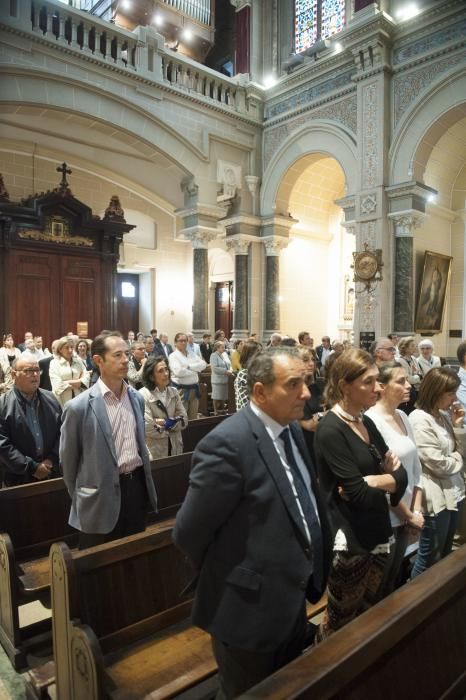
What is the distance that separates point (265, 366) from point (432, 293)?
895 centimetres

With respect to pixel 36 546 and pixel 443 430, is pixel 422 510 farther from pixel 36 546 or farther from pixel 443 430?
pixel 36 546

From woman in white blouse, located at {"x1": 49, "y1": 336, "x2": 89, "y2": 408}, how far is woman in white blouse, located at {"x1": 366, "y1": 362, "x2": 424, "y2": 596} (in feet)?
11.5

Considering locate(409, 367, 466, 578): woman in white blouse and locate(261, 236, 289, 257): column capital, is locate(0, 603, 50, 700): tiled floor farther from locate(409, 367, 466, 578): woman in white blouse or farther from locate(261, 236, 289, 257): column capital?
locate(261, 236, 289, 257): column capital

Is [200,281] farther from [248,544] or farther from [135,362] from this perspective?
[248,544]

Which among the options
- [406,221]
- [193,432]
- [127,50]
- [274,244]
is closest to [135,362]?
[193,432]

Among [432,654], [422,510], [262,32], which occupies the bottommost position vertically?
[432,654]

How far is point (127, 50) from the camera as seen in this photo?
30.9 ft

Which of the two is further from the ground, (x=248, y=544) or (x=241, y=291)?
(x=241, y=291)

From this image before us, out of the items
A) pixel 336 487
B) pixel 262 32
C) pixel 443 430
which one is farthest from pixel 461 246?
pixel 336 487

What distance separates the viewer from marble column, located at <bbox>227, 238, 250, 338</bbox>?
11.3 meters

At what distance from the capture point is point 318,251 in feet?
42.5

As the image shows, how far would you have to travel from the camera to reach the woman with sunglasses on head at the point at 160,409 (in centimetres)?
341

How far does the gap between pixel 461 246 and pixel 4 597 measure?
34.5 ft

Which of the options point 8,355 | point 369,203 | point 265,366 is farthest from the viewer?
point 369,203
